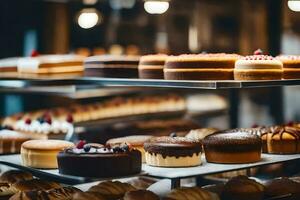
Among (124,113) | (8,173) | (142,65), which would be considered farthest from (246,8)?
(8,173)

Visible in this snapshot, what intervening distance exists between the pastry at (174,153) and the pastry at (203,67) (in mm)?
454

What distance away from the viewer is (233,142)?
3.97m

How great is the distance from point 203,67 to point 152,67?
0.52m

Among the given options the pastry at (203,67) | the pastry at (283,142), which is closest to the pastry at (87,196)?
the pastry at (203,67)

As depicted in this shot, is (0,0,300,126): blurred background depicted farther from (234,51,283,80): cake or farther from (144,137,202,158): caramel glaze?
(144,137,202,158): caramel glaze

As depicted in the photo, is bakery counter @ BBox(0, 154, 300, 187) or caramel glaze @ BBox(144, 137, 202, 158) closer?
bakery counter @ BBox(0, 154, 300, 187)

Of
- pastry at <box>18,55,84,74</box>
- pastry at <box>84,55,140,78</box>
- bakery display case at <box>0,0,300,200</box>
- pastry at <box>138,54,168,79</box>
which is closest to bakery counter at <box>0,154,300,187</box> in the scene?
bakery display case at <box>0,0,300,200</box>

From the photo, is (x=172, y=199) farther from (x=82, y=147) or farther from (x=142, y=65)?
(x=142, y=65)

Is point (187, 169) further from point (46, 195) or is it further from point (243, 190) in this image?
point (46, 195)

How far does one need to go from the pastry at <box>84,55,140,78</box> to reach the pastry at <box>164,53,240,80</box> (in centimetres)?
71

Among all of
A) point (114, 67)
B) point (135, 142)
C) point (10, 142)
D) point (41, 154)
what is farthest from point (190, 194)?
point (10, 142)

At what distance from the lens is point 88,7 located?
31.7 ft

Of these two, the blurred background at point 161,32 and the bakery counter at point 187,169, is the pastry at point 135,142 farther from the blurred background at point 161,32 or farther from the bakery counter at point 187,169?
the blurred background at point 161,32

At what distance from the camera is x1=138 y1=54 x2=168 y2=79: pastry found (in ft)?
14.8
